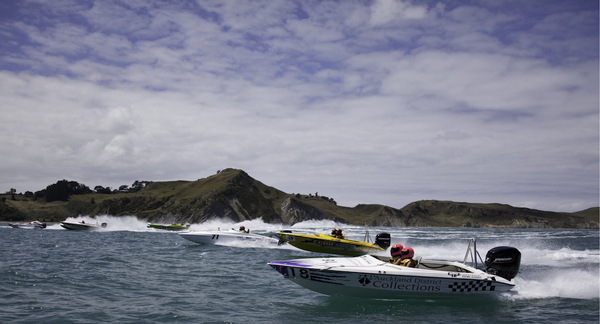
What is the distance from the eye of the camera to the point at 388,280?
11242 mm

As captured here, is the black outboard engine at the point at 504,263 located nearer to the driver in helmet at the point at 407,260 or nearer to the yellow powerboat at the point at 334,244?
the driver in helmet at the point at 407,260

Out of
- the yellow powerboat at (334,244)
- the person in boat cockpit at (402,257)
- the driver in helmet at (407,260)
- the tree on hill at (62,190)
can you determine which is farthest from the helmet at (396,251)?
the tree on hill at (62,190)

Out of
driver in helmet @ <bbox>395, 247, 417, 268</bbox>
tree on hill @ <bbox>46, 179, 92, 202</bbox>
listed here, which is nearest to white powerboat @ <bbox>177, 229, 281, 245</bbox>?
driver in helmet @ <bbox>395, 247, 417, 268</bbox>

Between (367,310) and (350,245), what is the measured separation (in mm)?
14937

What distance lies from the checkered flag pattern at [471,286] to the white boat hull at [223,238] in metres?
22.0

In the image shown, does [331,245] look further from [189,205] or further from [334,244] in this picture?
[189,205]

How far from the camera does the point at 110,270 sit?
51.2 ft

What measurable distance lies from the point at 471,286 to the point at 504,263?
1.96m

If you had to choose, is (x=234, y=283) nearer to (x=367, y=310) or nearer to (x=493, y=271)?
(x=367, y=310)


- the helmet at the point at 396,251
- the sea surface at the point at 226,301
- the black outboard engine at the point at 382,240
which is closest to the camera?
the sea surface at the point at 226,301

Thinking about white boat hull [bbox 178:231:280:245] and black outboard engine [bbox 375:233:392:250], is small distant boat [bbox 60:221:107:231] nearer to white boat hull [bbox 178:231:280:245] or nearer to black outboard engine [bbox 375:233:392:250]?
white boat hull [bbox 178:231:280:245]

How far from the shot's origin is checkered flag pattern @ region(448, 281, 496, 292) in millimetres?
11416

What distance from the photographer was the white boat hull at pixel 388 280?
11250mm

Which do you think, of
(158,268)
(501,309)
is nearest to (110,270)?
(158,268)
